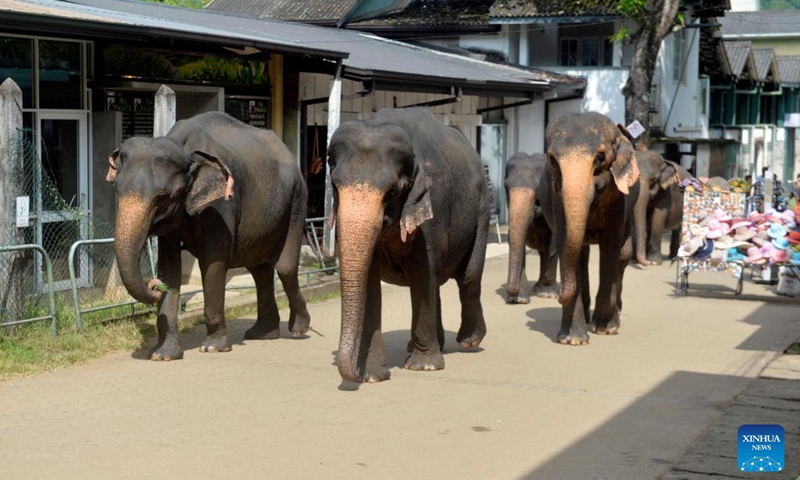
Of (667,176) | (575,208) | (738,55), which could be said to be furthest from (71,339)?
(738,55)

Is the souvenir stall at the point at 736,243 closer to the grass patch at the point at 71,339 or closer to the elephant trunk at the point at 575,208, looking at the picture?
the elephant trunk at the point at 575,208

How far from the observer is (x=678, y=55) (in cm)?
3344

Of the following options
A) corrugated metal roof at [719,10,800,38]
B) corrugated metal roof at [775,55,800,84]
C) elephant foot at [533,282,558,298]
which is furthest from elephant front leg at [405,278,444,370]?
corrugated metal roof at [719,10,800,38]

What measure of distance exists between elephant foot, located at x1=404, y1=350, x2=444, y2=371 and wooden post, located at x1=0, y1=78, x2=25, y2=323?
3723 millimetres

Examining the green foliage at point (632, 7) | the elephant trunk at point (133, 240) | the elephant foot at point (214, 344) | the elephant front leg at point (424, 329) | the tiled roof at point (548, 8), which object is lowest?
the elephant foot at point (214, 344)

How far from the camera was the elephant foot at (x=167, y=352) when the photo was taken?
438 inches

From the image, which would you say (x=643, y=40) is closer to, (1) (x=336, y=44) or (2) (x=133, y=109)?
(1) (x=336, y=44)

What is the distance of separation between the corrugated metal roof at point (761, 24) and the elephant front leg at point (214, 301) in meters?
52.1

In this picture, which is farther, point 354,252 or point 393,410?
point 393,410

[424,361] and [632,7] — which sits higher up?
[632,7]

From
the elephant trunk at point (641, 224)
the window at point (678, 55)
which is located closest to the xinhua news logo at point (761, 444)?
the elephant trunk at point (641, 224)

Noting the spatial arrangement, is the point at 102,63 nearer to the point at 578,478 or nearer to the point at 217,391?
the point at 217,391

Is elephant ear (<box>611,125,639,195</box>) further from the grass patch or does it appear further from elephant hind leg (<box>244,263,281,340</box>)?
the grass patch

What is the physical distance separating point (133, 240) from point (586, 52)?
21.2 meters
